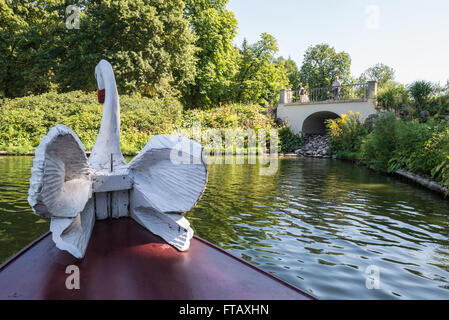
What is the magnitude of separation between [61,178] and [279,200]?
5.56 meters

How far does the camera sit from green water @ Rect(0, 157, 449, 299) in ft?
11.1

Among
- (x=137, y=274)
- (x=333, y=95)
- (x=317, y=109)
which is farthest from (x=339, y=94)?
(x=137, y=274)

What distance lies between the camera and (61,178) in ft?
6.46

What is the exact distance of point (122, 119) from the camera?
19094 millimetres

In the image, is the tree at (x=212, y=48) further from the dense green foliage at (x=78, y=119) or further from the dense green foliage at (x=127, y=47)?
the dense green foliage at (x=78, y=119)

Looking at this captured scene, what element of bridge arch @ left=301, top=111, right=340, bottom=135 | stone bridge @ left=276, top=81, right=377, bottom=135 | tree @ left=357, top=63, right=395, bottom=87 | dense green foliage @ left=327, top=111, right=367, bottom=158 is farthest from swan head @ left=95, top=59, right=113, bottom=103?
tree @ left=357, top=63, right=395, bottom=87

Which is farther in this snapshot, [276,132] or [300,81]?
[300,81]

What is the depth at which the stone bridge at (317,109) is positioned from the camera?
2078cm

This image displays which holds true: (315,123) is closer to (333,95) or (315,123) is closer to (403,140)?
(333,95)

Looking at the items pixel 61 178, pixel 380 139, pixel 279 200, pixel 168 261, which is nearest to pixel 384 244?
pixel 279 200

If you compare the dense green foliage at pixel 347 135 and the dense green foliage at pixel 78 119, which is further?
the dense green foliage at pixel 78 119

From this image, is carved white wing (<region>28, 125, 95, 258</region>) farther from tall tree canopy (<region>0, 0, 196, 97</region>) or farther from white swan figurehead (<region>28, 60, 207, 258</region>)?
tall tree canopy (<region>0, 0, 196, 97</region>)

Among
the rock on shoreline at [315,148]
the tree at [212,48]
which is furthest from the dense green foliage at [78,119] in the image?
the rock on shoreline at [315,148]
